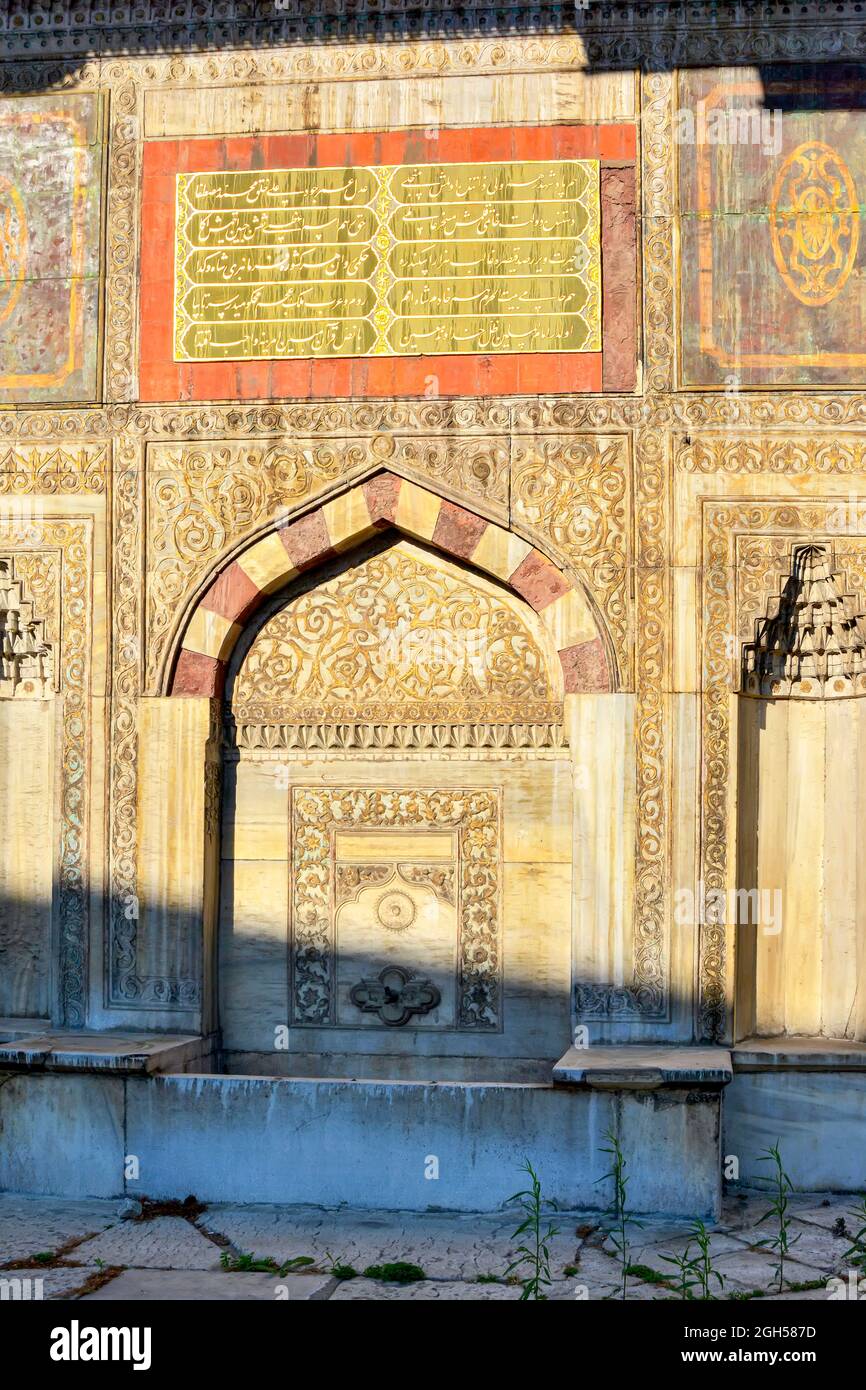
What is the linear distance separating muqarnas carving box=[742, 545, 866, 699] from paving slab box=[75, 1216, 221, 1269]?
134 inches

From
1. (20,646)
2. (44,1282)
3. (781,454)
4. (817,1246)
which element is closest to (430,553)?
(781,454)

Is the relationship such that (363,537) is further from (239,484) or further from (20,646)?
(20,646)

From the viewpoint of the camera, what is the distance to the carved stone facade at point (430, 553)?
7.84 meters

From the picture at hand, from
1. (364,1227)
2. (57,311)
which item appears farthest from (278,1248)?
(57,311)

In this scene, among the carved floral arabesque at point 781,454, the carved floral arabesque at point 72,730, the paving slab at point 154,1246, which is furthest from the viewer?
the carved floral arabesque at point 72,730

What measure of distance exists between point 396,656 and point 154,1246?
9.95ft

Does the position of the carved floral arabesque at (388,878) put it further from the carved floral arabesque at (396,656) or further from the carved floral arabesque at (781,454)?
the carved floral arabesque at (781,454)

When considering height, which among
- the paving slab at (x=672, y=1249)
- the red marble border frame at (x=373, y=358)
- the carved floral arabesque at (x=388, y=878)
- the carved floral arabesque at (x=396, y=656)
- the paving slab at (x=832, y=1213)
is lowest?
the paving slab at (x=832, y=1213)

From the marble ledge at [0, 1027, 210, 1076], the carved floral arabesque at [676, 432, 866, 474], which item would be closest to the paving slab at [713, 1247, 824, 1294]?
the marble ledge at [0, 1027, 210, 1076]

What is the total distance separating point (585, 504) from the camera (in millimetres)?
7949

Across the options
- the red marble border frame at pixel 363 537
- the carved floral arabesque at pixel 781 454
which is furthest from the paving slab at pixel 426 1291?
the carved floral arabesque at pixel 781 454

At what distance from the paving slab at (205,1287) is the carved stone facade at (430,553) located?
195 cm

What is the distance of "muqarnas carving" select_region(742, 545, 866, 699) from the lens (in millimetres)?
7867

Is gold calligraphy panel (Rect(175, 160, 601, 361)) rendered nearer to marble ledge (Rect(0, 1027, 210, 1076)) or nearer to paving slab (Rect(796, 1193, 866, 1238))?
marble ledge (Rect(0, 1027, 210, 1076))
